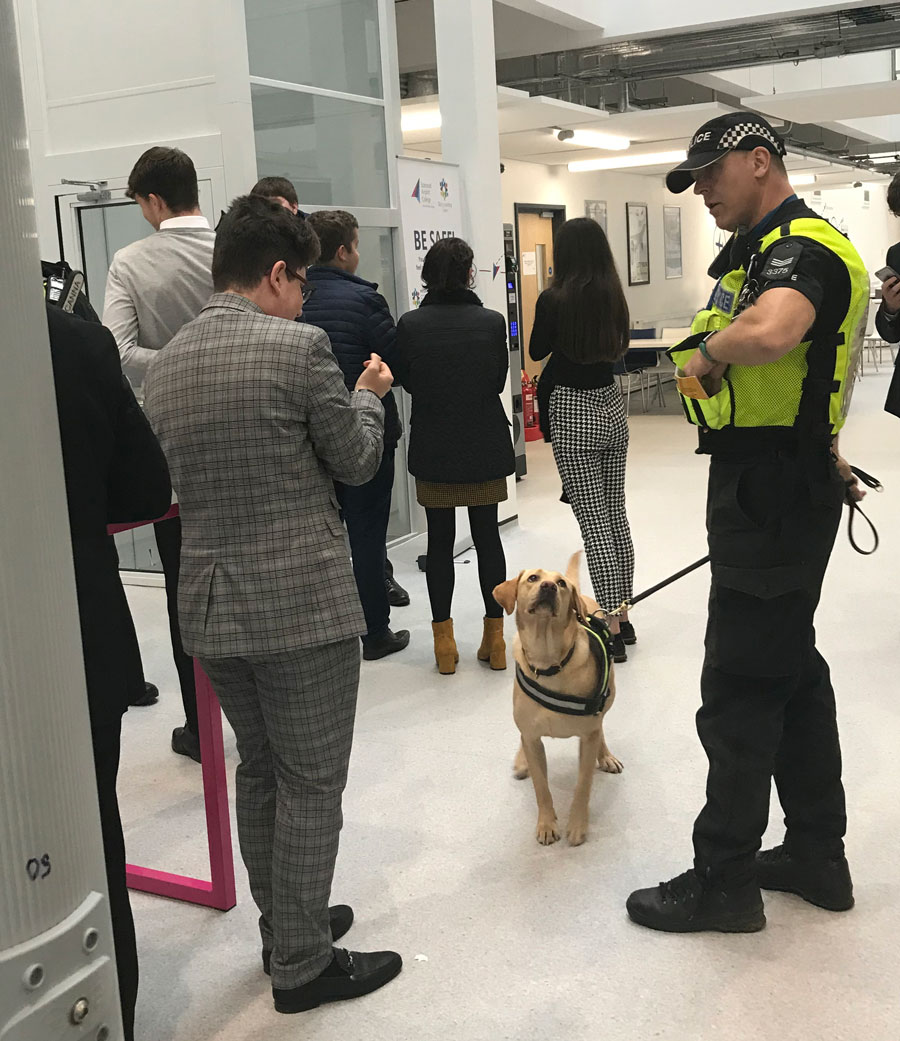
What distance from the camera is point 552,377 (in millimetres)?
4137

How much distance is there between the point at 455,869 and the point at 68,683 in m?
2.24

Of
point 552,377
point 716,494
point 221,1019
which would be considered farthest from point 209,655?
point 552,377

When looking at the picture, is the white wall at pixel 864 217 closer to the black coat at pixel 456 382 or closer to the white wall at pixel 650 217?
the white wall at pixel 650 217

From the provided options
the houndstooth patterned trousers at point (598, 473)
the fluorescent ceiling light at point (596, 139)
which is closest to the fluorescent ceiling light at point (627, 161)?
the fluorescent ceiling light at point (596, 139)

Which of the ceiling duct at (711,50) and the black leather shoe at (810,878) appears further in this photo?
the ceiling duct at (711,50)

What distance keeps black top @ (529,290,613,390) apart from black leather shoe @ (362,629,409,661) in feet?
4.12

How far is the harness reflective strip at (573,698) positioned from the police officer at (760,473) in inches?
19.3

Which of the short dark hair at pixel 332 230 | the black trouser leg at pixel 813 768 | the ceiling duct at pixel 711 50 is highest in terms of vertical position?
the ceiling duct at pixel 711 50

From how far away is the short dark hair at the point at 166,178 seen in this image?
10.0 feet

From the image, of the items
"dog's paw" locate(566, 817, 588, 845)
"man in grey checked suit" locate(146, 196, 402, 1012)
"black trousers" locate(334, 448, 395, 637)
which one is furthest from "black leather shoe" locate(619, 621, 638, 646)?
"man in grey checked suit" locate(146, 196, 402, 1012)

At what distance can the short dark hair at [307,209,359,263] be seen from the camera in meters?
3.98

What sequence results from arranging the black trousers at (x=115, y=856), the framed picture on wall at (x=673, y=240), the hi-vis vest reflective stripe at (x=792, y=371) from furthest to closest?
the framed picture on wall at (x=673, y=240) → the hi-vis vest reflective stripe at (x=792, y=371) → the black trousers at (x=115, y=856)

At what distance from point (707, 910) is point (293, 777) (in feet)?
3.29

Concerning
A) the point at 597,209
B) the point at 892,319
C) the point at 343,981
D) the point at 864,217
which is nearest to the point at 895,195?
the point at 892,319
